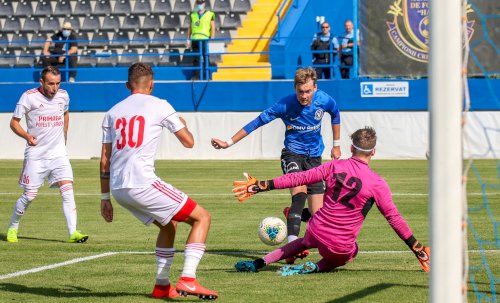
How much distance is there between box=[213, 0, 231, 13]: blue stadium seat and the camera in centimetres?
3184

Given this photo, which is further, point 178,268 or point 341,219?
point 178,268

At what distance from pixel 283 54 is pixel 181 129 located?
2059 centimetres

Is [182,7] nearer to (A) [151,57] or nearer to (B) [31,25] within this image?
(A) [151,57]

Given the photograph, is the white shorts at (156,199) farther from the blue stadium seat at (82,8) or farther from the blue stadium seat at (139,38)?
the blue stadium seat at (82,8)

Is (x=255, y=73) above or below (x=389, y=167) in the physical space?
above

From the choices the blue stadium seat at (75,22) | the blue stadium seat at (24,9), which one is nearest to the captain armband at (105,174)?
the blue stadium seat at (75,22)

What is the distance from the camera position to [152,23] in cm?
3216

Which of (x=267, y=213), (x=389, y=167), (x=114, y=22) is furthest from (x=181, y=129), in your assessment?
(x=114, y=22)

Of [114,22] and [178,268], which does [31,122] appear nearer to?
[178,268]

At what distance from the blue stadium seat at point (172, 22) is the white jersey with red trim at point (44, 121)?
62.6ft

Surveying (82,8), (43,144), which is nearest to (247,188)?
(43,144)

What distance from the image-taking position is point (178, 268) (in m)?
9.99

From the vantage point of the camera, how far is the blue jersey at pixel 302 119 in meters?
10.9

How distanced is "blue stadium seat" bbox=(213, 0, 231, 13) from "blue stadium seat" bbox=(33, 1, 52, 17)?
5728 millimetres
